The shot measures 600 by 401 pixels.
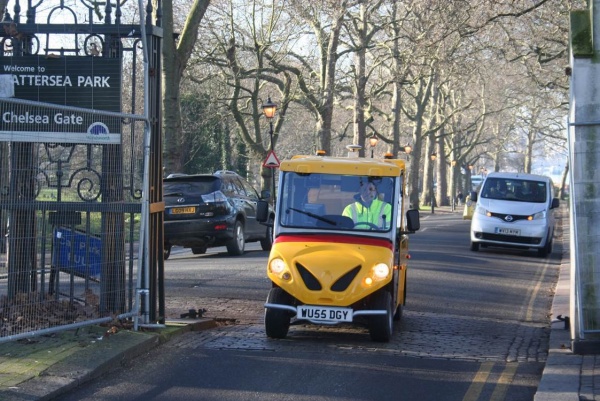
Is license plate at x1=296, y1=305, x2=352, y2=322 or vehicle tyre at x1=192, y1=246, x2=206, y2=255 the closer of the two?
license plate at x1=296, y1=305, x2=352, y2=322

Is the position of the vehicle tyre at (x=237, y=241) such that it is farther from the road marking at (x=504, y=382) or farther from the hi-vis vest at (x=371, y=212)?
the road marking at (x=504, y=382)

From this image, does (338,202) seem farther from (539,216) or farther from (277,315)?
(539,216)

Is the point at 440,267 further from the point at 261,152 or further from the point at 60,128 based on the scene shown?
the point at 261,152

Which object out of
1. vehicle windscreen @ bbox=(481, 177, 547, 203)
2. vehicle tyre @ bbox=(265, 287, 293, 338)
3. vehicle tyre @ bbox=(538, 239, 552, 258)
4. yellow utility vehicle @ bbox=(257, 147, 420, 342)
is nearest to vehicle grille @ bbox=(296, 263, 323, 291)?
yellow utility vehicle @ bbox=(257, 147, 420, 342)

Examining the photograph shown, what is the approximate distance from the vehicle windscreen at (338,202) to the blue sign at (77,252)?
232 cm

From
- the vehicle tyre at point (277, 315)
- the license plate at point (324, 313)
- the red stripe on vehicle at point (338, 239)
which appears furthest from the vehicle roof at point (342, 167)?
the license plate at point (324, 313)

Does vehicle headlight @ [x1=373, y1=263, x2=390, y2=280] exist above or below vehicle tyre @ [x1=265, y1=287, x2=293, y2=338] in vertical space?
above

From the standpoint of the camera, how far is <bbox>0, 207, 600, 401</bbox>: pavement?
Result: 7.16 meters

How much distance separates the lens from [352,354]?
922cm

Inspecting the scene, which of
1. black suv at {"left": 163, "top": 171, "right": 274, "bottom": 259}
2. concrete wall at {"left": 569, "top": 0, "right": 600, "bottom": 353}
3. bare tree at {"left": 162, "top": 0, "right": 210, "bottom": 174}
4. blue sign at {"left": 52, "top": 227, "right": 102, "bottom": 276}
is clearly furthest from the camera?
bare tree at {"left": 162, "top": 0, "right": 210, "bottom": 174}

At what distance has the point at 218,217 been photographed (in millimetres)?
20625

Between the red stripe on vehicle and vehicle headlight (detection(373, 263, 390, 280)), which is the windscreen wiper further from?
vehicle headlight (detection(373, 263, 390, 280))

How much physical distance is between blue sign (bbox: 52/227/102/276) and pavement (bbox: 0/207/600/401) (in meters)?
0.63

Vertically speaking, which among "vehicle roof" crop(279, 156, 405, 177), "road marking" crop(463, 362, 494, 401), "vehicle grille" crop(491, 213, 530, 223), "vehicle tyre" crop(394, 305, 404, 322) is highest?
"vehicle roof" crop(279, 156, 405, 177)
